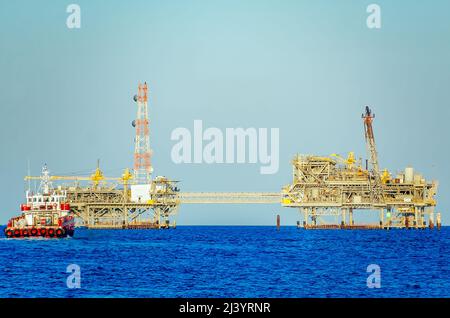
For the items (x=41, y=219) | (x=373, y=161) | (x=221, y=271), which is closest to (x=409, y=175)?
(x=373, y=161)

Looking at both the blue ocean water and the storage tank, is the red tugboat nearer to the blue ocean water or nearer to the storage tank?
the blue ocean water

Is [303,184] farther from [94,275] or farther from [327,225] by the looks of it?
[94,275]

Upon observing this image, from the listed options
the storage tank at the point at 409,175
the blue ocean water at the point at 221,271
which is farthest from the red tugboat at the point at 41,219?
the storage tank at the point at 409,175

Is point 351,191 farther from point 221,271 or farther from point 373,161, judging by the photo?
point 221,271

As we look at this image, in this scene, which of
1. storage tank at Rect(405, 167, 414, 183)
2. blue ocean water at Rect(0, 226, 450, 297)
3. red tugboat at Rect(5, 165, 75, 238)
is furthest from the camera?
storage tank at Rect(405, 167, 414, 183)

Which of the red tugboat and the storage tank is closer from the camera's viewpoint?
the red tugboat

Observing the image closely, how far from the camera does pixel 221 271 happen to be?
75562mm

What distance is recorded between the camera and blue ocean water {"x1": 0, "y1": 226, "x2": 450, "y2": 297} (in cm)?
6016

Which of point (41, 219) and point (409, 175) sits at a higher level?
point (409, 175)

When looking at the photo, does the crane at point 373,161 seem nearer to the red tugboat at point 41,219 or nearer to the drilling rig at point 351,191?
the drilling rig at point 351,191

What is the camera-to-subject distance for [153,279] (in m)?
67.6

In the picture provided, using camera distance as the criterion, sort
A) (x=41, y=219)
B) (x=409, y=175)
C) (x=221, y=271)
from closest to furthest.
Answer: (x=221, y=271), (x=41, y=219), (x=409, y=175)

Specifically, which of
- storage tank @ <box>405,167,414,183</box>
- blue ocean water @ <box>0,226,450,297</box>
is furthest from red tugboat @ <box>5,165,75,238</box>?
storage tank @ <box>405,167,414,183</box>
